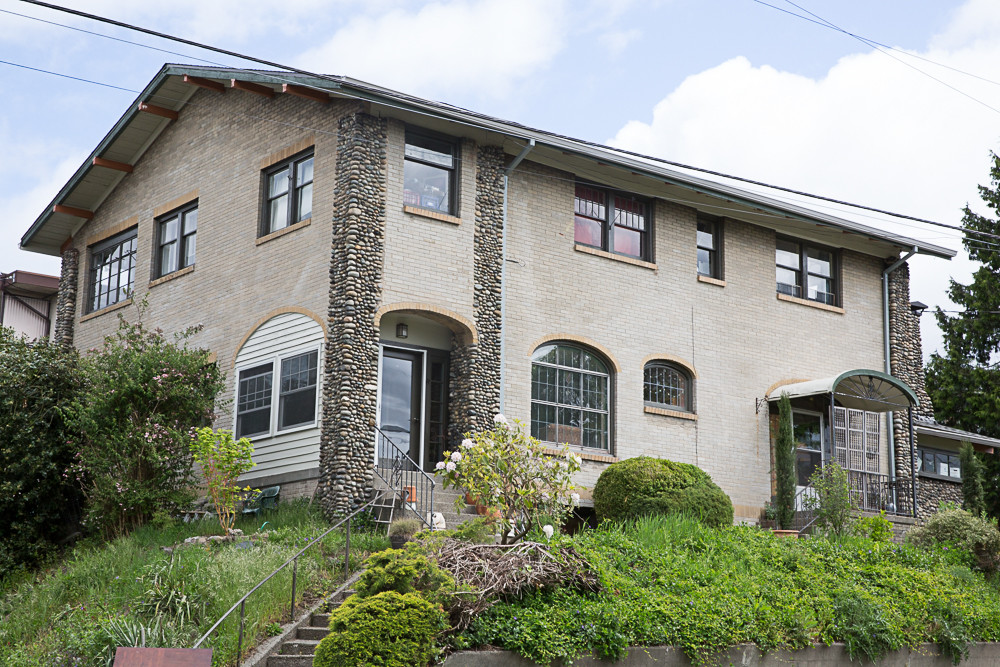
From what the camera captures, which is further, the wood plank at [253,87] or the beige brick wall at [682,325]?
the wood plank at [253,87]

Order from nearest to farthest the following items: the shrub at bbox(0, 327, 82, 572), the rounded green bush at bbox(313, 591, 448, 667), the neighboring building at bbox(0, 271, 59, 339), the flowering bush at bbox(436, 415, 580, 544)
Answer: the rounded green bush at bbox(313, 591, 448, 667) → the flowering bush at bbox(436, 415, 580, 544) → the shrub at bbox(0, 327, 82, 572) → the neighboring building at bbox(0, 271, 59, 339)

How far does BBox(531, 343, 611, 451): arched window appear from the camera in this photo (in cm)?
1866

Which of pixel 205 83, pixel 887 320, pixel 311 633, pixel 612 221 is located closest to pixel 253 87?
pixel 205 83

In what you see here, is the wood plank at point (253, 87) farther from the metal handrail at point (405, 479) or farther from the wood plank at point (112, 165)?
the metal handrail at point (405, 479)

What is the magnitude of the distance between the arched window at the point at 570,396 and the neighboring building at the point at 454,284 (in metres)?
0.05

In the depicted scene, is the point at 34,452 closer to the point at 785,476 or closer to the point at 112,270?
the point at 112,270

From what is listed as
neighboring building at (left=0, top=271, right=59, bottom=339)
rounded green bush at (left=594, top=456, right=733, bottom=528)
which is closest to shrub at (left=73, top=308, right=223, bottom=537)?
rounded green bush at (left=594, top=456, right=733, bottom=528)

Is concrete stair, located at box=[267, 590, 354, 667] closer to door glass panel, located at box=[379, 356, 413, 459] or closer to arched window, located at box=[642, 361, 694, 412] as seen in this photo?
door glass panel, located at box=[379, 356, 413, 459]

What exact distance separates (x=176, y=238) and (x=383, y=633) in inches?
541

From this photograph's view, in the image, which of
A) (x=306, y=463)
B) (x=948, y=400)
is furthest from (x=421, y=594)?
(x=948, y=400)

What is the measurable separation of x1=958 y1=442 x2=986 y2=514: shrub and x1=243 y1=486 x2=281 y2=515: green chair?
44.5 ft

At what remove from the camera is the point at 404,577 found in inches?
407

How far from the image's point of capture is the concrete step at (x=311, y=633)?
11234 millimetres

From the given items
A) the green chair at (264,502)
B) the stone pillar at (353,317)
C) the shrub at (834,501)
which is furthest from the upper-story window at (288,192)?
the shrub at (834,501)
